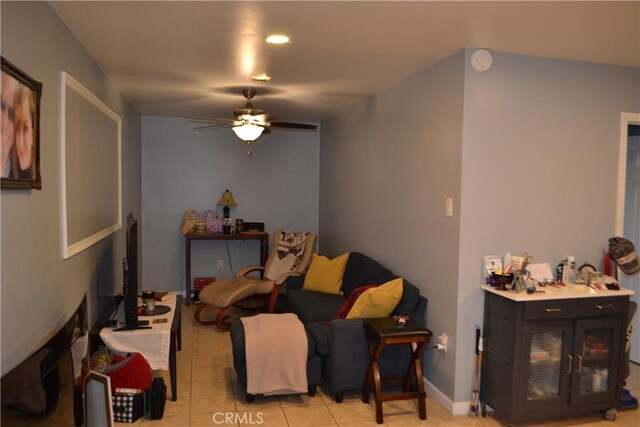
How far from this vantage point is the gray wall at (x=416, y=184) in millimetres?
3193

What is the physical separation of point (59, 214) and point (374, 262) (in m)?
2.56

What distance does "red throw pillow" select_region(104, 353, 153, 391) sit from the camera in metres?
2.91

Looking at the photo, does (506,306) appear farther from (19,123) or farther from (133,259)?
(19,123)

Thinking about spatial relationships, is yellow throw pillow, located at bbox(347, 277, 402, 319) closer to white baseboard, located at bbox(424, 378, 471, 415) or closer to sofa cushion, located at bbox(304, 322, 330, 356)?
sofa cushion, located at bbox(304, 322, 330, 356)

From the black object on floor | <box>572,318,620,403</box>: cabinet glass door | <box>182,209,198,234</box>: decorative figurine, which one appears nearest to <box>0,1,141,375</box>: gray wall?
<box>182,209,198,234</box>: decorative figurine

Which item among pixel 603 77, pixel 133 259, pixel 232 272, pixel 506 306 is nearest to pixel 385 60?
pixel 603 77

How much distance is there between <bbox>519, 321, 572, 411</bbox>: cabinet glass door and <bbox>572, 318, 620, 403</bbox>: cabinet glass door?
0.28 feet

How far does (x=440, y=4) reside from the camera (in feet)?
7.47

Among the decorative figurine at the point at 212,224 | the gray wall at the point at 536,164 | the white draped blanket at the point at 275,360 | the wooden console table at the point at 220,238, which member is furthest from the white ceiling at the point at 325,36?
the decorative figurine at the point at 212,224

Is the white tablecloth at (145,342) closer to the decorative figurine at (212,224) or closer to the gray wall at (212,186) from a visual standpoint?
the decorative figurine at (212,224)

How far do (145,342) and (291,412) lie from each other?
104 cm

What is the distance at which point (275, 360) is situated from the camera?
10.6 feet

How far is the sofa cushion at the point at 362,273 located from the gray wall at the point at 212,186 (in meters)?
2.11

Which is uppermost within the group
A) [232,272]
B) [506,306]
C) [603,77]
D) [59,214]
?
[603,77]
